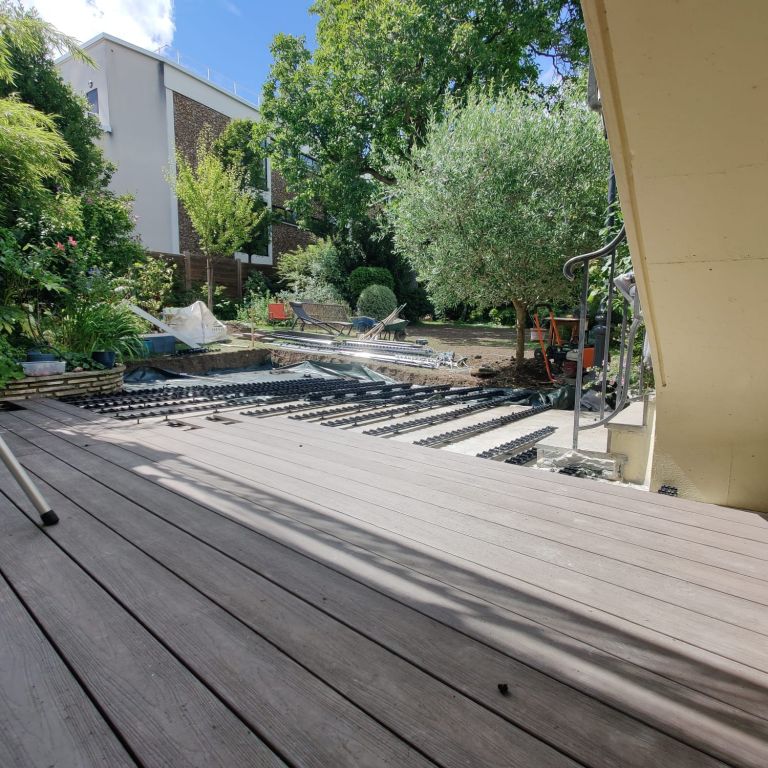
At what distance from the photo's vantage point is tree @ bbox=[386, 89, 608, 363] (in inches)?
267

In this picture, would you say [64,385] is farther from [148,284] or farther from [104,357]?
[148,284]

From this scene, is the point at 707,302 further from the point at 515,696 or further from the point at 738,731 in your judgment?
the point at 515,696

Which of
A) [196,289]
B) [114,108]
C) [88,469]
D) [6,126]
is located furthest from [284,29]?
[88,469]

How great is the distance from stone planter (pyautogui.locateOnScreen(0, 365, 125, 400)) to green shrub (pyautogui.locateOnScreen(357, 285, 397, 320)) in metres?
8.86

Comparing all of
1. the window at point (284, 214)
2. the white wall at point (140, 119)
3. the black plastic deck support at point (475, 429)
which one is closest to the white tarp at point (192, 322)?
the black plastic deck support at point (475, 429)

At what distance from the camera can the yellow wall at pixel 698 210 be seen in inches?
44.4

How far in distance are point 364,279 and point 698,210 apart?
13.2 metres

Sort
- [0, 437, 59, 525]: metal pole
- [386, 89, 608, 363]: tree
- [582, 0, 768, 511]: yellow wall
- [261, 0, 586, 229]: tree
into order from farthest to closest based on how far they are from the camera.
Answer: [261, 0, 586, 229]: tree → [386, 89, 608, 363]: tree → [0, 437, 59, 525]: metal pole → [582, 0, 768, 511]: yellow wall

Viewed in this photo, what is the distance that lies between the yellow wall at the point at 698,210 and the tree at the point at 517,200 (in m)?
5.03

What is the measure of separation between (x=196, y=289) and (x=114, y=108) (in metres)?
6.95

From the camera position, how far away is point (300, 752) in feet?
2.68

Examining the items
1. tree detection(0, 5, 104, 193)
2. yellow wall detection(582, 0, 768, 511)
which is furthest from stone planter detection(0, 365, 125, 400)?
tree detection(0, 5, 104, 193)

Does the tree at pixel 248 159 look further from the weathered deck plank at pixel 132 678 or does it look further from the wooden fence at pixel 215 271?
the weathered deck plank at pixel 132 678

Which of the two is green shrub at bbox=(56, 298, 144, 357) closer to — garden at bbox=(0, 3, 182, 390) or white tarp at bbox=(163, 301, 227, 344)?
garden at bbox=(0, 3, 182, 390)
